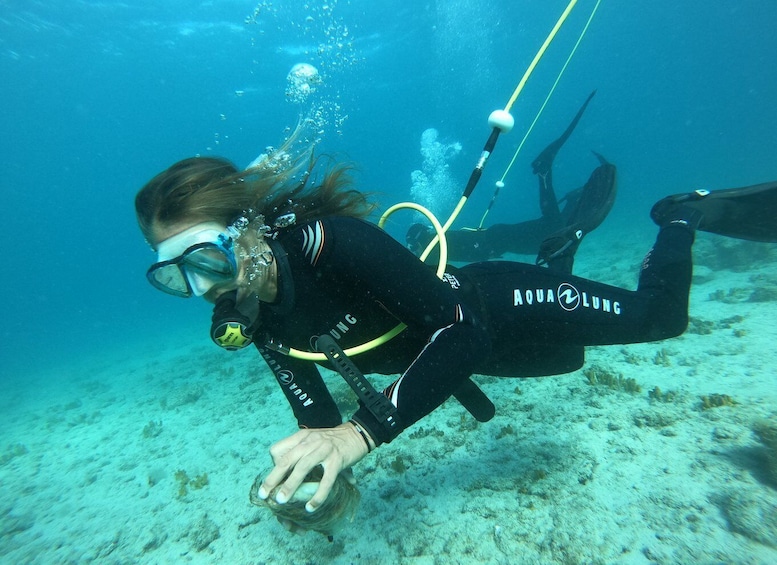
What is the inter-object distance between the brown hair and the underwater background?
34 centimetres

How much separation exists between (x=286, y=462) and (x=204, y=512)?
4.67 m

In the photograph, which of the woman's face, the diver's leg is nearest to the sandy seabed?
the diver's leg

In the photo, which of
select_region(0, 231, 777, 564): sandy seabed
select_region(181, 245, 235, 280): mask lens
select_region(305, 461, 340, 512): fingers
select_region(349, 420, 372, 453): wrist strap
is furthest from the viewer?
select_region(0, 231, 777, 564): sandy seabed

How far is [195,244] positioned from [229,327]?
56cm

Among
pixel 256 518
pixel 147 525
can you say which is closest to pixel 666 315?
pixel 256 518

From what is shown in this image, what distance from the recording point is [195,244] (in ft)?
7.02

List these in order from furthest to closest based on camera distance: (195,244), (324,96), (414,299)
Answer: (324,96)
(195,244)
(414,299)

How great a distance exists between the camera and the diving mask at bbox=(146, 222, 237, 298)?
215 cm

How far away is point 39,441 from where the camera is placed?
376 inches

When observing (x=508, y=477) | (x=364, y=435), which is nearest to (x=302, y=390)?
(x=364, y=435)

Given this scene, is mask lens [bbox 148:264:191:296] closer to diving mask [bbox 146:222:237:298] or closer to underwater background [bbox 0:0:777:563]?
diving mask [bbox 146:222:237:298]

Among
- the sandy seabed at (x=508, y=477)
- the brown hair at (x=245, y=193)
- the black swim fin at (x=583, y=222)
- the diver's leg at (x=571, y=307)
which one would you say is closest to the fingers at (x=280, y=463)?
the brown hair at (x=245, y=193)

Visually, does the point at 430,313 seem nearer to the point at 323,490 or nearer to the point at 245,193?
the point at 323,490

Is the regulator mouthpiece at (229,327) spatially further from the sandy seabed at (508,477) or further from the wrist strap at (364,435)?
the sandy seabed at (508,477)
